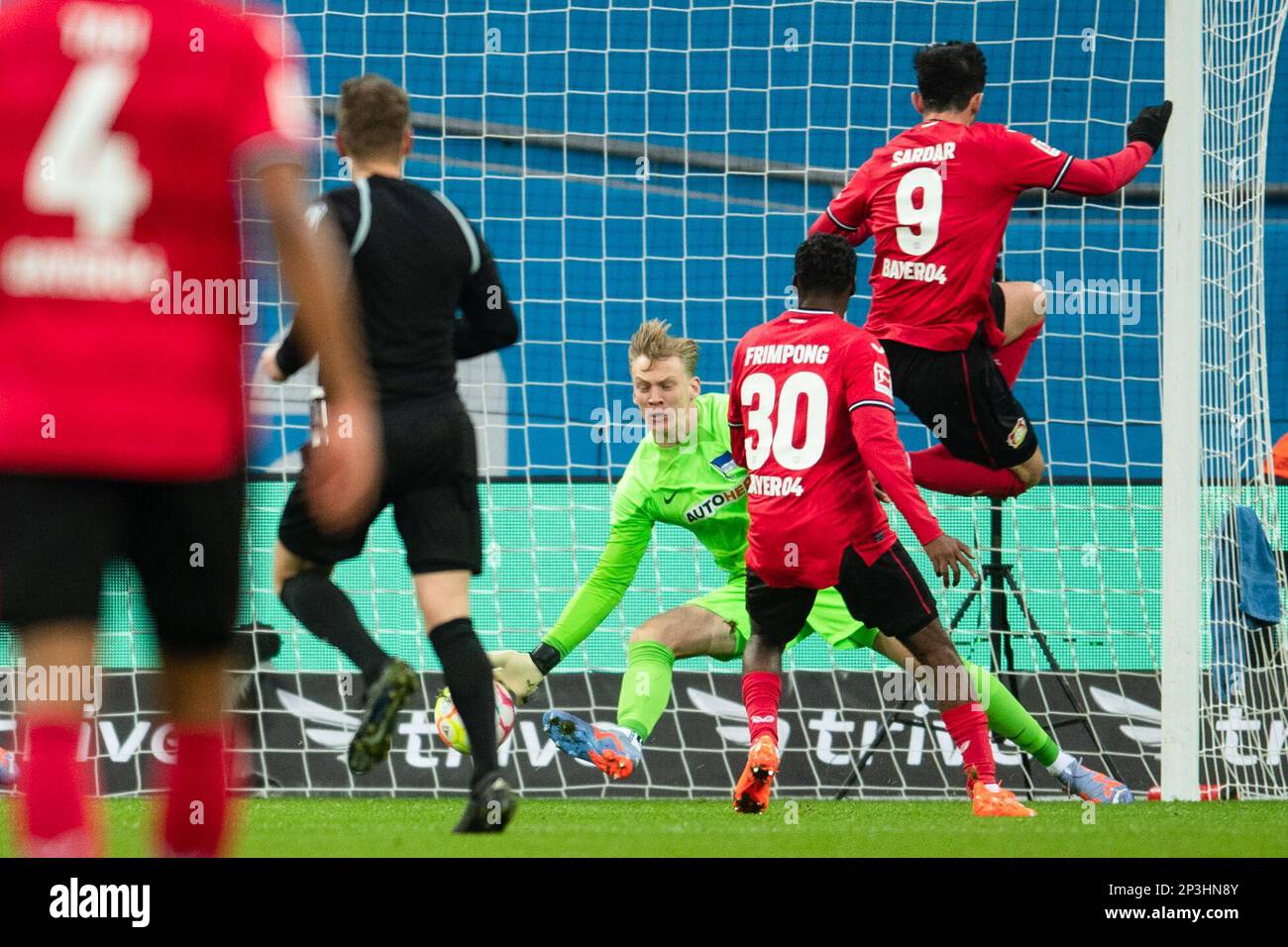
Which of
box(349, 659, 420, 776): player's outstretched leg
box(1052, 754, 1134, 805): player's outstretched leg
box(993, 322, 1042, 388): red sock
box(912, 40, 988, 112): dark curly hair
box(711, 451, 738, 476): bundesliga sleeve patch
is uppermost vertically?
box(912, 40, 988, 112): dark curly hair

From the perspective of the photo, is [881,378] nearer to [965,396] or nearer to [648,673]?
[965,396]

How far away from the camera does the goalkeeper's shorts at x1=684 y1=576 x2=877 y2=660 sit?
265 inches

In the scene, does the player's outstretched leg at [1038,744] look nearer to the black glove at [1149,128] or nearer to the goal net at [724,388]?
the goal net at [724,388]

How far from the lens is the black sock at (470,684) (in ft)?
14.3

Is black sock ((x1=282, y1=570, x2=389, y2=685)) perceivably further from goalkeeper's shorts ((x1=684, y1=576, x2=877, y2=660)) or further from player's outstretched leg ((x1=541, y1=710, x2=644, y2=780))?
goalkeeper's shorts ((x1=684, y1=576, x2=877, y2=660))

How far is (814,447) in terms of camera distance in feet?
18.3

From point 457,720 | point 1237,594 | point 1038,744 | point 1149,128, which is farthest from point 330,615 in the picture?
point 1237,594

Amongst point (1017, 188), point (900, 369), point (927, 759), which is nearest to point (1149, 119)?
point (1017, 188)

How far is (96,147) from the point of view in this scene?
2623mm

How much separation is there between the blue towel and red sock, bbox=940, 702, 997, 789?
1790 millimetres

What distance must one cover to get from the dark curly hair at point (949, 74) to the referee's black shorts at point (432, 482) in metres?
2.27

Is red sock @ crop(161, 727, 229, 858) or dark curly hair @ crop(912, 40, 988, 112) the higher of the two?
dark curly hair @ crop(912, 40, 988, 112)

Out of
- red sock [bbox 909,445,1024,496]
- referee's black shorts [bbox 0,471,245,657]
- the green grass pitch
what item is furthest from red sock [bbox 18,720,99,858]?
red sock [bbox 909,445,1024,496]

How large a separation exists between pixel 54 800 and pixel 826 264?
3.49 meters
